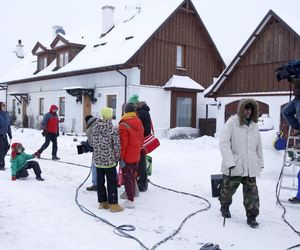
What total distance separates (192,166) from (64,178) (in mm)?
3671

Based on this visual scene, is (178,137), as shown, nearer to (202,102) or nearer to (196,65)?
(202,102)

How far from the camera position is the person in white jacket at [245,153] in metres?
6.06

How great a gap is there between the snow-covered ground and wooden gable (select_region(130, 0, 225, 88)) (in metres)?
12.4

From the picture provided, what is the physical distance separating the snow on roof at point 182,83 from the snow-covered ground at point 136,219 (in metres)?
12.6

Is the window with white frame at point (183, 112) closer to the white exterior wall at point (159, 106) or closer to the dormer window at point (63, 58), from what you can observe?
the white exterior wall at point (159, 106)

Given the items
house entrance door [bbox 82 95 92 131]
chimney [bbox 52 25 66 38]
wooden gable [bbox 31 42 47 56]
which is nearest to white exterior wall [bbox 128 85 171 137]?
house entrance door [bbox 82 95 92 131]

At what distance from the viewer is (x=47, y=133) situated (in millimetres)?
11906

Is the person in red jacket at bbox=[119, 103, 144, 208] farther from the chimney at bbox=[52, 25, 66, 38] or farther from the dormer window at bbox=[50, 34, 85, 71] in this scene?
the chimney at bbox=[52, 25, 66, 38]

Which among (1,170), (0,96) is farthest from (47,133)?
(0,96)

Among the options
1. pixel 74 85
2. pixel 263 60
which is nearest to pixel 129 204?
pixel 263 60

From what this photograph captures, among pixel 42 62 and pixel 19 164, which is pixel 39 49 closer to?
pixel 42 62

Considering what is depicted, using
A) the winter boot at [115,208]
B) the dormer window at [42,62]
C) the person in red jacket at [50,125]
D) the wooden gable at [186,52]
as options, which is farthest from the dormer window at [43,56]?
the winter boot at [115,208]

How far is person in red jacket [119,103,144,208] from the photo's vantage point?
666 centimetres

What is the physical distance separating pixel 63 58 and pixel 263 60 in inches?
536
